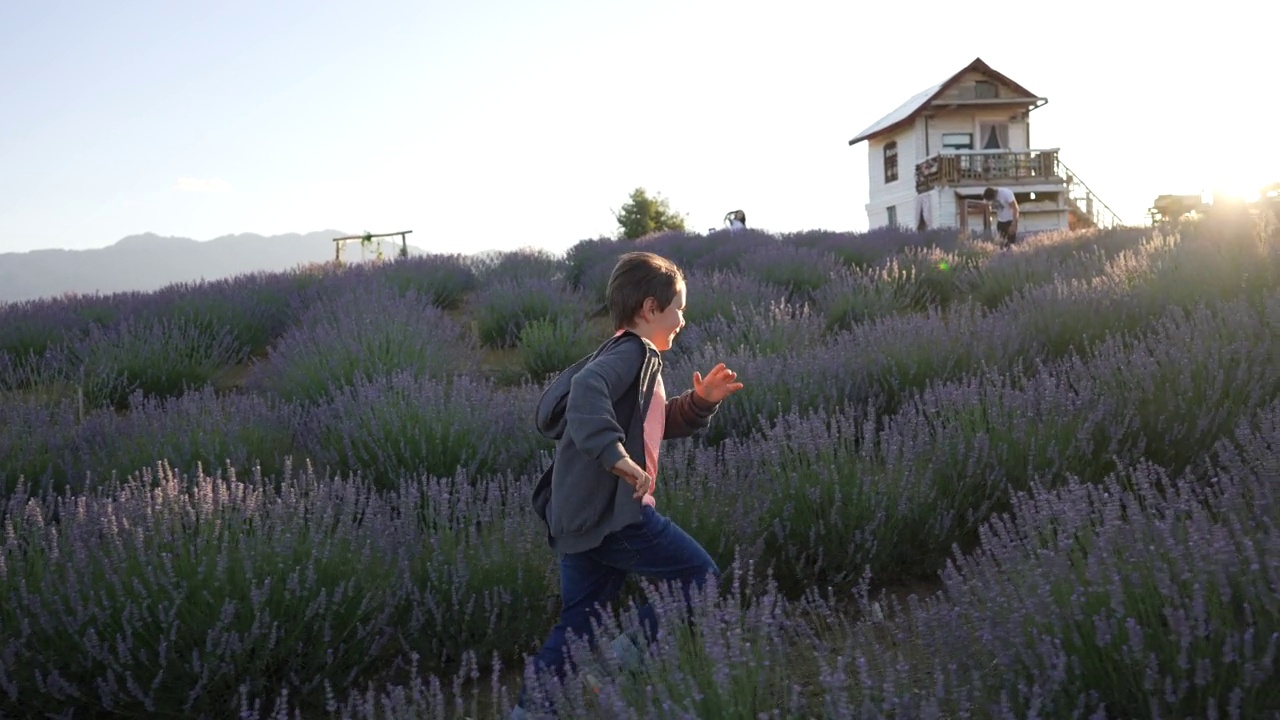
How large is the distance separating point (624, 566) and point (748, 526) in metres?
0.85

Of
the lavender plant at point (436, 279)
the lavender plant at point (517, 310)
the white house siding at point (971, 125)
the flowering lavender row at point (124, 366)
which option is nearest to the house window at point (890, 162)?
the white house siding at point (971, 125)

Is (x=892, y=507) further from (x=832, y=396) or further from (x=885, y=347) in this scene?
(x=885, y=347)

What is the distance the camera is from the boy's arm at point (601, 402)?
2.45 meters

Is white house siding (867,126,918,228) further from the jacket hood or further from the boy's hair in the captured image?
the jacket hood

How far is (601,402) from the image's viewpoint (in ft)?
8.24

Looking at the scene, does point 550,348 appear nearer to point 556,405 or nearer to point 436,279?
point 436,279

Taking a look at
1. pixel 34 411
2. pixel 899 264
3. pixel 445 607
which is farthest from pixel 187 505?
pixel 899 264

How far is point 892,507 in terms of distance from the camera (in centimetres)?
361

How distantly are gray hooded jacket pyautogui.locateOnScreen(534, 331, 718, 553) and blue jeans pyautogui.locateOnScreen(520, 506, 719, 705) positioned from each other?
70 millimetres

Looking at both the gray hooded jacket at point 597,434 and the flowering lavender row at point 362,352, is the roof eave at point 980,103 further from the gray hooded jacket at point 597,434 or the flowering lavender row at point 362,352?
the gray hooded jacket at point 597,434

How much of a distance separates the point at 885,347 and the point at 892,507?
1922 mm

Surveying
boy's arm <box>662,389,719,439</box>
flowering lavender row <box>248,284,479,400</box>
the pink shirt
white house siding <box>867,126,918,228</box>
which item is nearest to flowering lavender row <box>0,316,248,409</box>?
flowering lavender row <box>248,284,479,400</box>

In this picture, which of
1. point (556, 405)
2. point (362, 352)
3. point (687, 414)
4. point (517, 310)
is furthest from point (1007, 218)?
point (556, 405)

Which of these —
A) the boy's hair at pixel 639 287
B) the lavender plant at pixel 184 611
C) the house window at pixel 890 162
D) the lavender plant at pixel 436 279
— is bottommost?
the lavender plant at pixel 184 611
